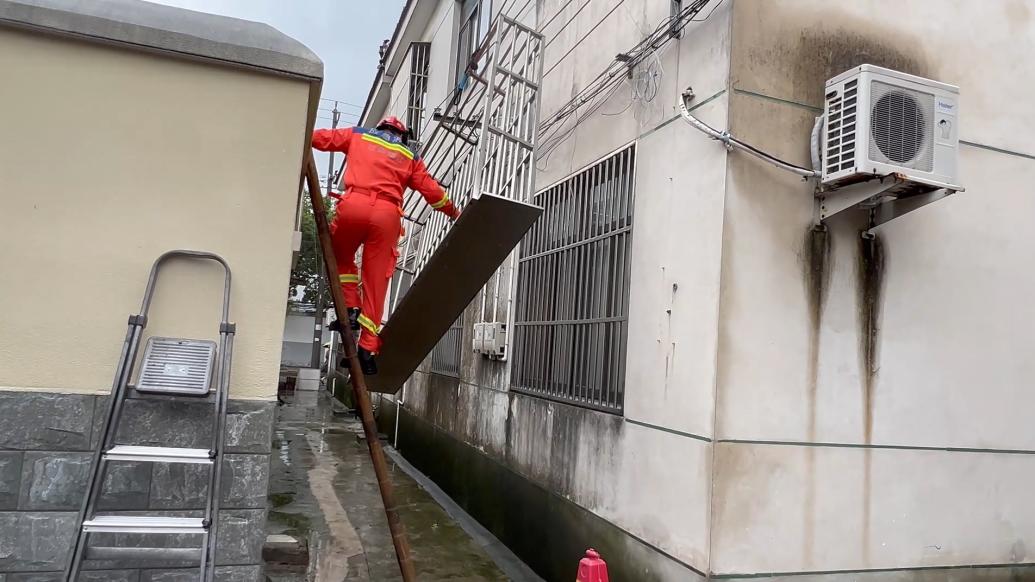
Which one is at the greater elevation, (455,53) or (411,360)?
(455,53)

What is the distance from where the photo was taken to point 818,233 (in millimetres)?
3789

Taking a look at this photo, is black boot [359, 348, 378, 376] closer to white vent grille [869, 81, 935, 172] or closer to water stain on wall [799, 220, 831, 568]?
water stain on wall [799, 220, 831, 568]

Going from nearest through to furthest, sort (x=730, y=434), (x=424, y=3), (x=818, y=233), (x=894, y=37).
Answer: (x=730, y=434), (x=818, y=233), (x=894, y=37), (x=424, y=3)

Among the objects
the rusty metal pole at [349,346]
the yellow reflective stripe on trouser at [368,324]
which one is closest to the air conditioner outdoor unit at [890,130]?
the rusty metal pole at [349,346]

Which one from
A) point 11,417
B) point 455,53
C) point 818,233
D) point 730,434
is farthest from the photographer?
point 455,53

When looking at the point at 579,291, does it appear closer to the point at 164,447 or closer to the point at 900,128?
the point at 900,128

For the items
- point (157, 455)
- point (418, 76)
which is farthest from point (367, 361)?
point (418, 76)

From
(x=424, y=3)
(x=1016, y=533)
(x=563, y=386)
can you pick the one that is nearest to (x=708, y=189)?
(x=563, y=386)

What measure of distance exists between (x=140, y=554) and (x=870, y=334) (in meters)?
3.56

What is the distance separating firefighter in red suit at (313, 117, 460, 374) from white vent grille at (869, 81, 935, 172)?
2.41 m

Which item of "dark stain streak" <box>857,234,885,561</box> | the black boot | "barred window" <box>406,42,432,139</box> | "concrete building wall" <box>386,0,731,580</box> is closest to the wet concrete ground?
"concrete building wall" <box>386,0,731,580</box>

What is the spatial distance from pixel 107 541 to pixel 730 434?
2.75 metres

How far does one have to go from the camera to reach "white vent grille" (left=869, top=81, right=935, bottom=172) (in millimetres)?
3422

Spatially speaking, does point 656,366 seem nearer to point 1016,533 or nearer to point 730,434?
point 730,434
